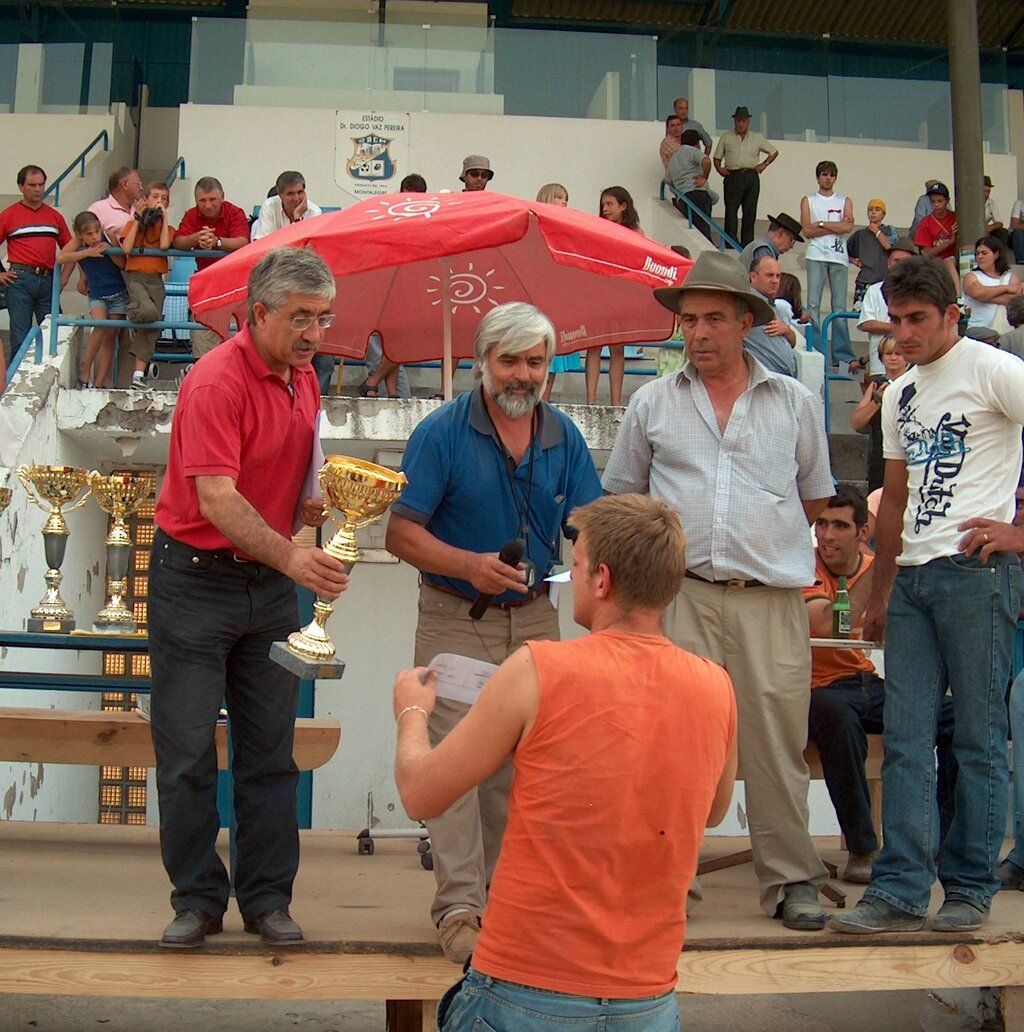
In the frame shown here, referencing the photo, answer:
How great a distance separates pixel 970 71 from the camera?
14156 mm

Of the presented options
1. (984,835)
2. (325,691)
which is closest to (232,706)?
(984,835)

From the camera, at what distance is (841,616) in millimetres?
5180

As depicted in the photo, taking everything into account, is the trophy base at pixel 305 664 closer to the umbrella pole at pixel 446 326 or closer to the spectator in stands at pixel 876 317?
the umbrella pole at pixel 446 326

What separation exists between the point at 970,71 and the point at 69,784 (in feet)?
35.9

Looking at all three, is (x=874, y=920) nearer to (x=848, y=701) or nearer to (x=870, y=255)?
(x=848, y=701)

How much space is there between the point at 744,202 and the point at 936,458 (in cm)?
1161

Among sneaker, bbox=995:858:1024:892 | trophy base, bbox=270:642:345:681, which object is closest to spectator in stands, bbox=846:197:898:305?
sneaker, bbox=995:858:1024:892

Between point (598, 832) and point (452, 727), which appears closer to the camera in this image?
point (598, 832)

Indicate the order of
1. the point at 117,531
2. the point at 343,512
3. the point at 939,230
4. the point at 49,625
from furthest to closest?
1. the point at 939,230
2. the point at 117,531
3. the point at 49,625
4. the point at 343,512

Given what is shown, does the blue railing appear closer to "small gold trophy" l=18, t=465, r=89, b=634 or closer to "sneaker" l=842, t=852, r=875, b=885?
"small gold trophy" l=18, t=465, r=89, b=634

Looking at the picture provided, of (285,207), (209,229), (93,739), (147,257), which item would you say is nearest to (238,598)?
(93,739)

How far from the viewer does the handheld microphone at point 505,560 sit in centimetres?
376

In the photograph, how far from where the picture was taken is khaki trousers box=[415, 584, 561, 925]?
154 inches

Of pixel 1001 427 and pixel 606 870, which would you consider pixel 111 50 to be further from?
pixel 606 870
